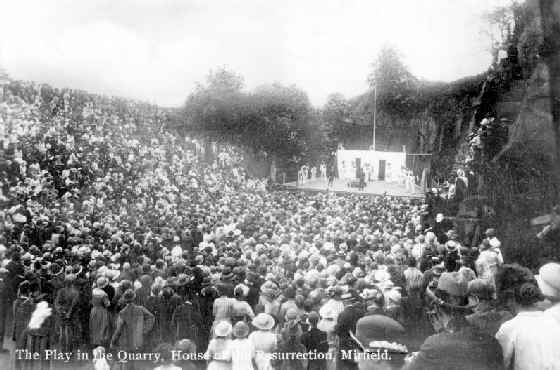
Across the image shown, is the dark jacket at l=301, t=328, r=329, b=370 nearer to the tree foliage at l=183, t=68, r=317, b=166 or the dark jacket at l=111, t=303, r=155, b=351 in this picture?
the dark jacket at l=111, t=303, r=155, b=351

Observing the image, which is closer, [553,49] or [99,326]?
[99,326]

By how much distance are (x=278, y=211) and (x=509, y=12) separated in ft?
27.4

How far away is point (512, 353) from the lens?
3771 millimetres

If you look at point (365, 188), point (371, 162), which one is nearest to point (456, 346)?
point (365, 188)

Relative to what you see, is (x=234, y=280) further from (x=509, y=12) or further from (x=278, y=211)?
(x=509, y=12)

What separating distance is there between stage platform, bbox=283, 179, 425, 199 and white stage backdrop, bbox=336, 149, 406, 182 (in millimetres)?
1604

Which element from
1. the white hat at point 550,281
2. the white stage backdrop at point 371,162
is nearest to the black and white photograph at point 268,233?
the white hat at point 550,281

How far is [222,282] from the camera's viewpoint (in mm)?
7266

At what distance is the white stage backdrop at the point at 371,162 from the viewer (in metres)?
34.2

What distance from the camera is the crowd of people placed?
3955mm

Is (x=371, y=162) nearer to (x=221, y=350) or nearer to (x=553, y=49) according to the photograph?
(x=553, y=49)

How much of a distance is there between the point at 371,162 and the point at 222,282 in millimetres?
28808

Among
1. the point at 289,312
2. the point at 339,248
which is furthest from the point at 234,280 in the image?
the point at 339,248

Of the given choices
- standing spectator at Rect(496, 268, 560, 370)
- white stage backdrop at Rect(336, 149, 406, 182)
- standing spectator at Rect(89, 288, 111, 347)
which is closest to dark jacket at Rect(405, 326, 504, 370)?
standing spectator at Rect(496, 268, 560, 370)
